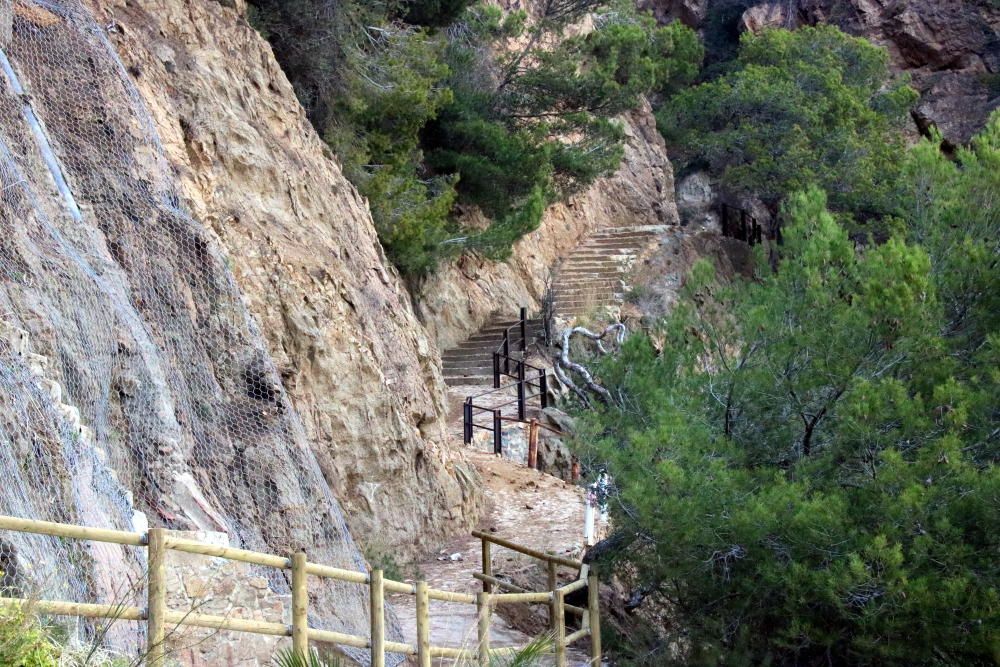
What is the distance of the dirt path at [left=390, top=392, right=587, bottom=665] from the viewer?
10047 mm

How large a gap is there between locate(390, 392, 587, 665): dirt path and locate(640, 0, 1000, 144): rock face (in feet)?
75.0

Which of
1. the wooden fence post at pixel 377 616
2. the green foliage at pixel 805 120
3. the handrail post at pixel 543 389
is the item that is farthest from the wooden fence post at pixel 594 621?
the green foliage at pixel 805 120

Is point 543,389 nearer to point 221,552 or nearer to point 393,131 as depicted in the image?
point 393,131

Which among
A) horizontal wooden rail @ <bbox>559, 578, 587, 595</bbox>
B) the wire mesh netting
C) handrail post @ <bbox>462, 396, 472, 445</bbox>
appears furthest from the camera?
handrail post @ <bbox>462, 396, 472, 445</bbox>

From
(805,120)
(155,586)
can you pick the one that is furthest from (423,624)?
(805,120)

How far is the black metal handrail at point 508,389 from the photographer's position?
1777 cm

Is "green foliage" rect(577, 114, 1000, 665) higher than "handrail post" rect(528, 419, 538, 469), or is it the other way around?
"green foliage" rect(577, 114, 1000, 665)

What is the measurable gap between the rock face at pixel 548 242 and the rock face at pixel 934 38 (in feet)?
22.4

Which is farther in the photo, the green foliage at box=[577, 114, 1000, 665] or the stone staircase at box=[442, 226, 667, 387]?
the stone staircase at box=[442, 226, 667, 387]

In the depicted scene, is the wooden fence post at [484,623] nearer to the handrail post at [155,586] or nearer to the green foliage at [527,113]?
the handrail post at [155,586]

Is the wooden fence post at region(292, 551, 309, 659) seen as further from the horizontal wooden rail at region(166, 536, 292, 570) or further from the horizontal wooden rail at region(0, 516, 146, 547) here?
the horizontal wooden rail at region(0, 516, 146, 547)

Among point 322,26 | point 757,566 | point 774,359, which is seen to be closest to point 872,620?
point 757,566

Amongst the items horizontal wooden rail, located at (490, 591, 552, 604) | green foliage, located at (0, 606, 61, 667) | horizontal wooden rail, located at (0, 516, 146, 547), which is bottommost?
horizontal wooden rail, located at (490, 591, 552, 604)

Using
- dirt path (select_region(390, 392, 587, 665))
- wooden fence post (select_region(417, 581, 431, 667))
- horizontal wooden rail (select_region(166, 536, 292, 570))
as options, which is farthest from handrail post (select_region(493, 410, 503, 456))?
horizontal wooden rail (select_region(166, 536, 292, 570))
